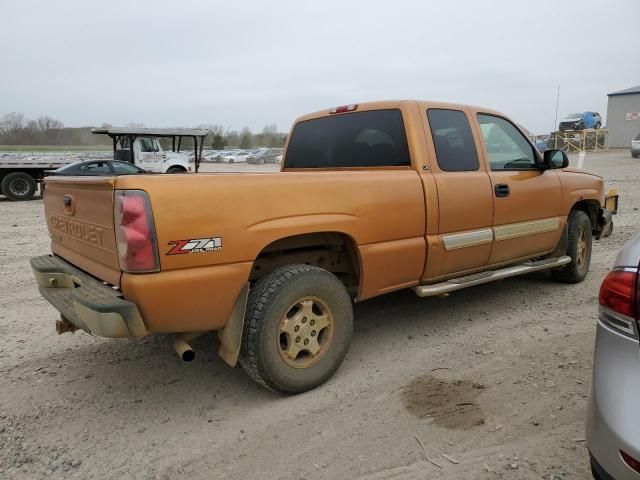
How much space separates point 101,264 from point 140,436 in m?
1.01

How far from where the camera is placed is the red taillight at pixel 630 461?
5.28 feet

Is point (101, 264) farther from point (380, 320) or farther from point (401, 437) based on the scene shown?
point (380, 320)

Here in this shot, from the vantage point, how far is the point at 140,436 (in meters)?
2.78

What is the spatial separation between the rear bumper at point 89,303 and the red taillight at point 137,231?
0.72 ft

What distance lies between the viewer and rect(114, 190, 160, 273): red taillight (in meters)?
2.49

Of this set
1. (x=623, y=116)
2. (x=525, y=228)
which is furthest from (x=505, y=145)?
(x=623, y=116)

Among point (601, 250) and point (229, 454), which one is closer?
point (229, 454)

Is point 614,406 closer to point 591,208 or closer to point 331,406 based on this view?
point 331,406

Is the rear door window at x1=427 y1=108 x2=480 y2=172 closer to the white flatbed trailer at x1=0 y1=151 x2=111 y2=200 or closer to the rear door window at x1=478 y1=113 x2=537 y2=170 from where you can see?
the rear door window at x1=478 y1=113 x2=537 y2=170

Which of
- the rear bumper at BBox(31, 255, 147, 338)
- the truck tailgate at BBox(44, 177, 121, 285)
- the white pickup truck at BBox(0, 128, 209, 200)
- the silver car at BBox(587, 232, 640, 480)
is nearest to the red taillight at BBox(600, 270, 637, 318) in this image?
the silver car at BBox(587, 232, 640, 480)

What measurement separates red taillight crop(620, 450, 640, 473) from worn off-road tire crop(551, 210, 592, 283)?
13.0 ft

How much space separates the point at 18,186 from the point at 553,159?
53.6 ft

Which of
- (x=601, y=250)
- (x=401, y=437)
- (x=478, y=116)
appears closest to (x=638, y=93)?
(x=601, y=250)

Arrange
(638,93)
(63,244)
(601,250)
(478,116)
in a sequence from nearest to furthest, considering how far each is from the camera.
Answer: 1. (63,244)
2. (478,116)
3. (601,250)
4. (638,93)
